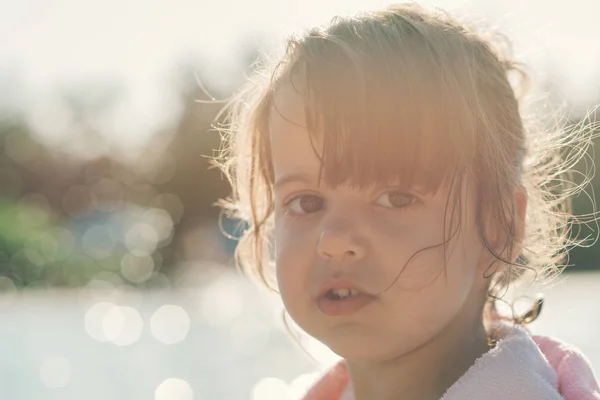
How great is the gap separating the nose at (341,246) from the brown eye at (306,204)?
10cm

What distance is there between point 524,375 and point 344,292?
30 centimetres

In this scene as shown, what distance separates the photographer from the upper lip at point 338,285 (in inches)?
53.3

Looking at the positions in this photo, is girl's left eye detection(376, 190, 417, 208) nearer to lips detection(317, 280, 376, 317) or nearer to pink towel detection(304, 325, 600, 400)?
lips detection(317, 280, 376, 317)

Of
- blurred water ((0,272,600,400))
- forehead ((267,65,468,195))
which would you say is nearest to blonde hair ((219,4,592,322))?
forehead ((267,65,468,195))

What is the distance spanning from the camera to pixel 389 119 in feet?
4.53

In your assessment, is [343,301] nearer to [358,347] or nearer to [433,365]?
[358,347]

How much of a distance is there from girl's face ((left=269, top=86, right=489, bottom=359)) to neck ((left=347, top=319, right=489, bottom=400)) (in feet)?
0.09

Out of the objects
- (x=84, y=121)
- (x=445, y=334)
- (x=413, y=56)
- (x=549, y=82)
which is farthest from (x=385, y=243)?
(x=84, y=121)

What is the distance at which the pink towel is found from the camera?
52.7 inches

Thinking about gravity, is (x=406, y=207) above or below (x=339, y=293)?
above

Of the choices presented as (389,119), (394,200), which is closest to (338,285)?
(394,200)

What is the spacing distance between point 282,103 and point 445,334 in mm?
470

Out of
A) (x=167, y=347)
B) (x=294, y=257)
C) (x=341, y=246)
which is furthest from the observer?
(x=167, y=347)

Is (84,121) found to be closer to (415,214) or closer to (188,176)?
(188,176)
